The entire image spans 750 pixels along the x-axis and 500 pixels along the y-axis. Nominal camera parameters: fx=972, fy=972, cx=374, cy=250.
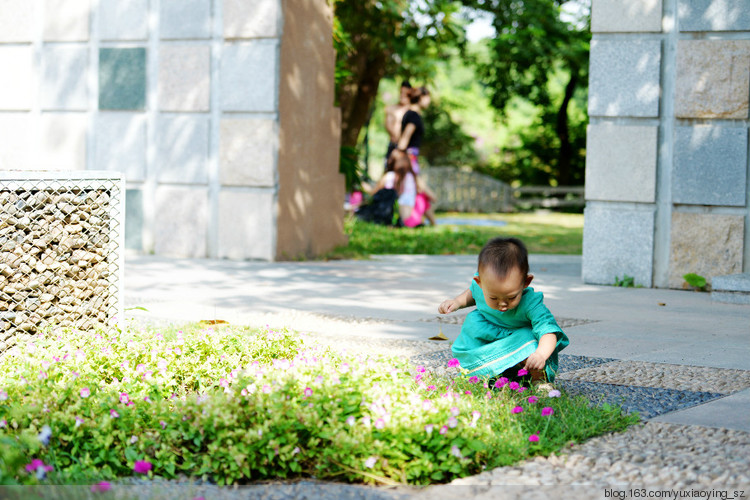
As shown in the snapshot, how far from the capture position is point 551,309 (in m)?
6.57

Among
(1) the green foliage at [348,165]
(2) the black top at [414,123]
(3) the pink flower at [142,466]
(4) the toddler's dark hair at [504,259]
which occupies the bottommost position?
(3) the pink flower at [142,466]

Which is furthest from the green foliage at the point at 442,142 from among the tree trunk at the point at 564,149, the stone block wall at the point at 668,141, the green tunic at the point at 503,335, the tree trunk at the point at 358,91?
the green tunic at the point at 503,335

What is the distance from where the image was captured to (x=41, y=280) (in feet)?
14.9

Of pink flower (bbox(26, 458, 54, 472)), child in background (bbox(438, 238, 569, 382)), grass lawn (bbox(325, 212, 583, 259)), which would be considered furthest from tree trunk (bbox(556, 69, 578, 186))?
pink flower (bbox(26, 458, 54, 472))

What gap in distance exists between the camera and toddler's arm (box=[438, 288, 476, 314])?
4062mm

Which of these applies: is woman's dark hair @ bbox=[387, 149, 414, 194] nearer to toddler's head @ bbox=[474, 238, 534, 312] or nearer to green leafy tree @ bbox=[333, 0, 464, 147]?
green leafy tree @ bbox=[333, 0, 464, 147]

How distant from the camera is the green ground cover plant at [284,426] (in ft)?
9.39

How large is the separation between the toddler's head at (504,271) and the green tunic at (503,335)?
4.5 inches

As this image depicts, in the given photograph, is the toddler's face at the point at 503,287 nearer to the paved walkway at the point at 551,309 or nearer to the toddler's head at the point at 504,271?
the toddler's head at the point at 504,271

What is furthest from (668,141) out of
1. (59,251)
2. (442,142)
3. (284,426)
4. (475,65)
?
(442,142)

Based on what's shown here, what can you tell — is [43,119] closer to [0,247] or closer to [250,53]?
[250,53]

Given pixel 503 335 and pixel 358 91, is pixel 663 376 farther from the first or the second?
pixel 358 91

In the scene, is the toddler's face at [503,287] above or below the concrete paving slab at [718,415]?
above

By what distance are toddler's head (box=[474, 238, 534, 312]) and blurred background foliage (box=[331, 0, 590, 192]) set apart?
820 centimetres
